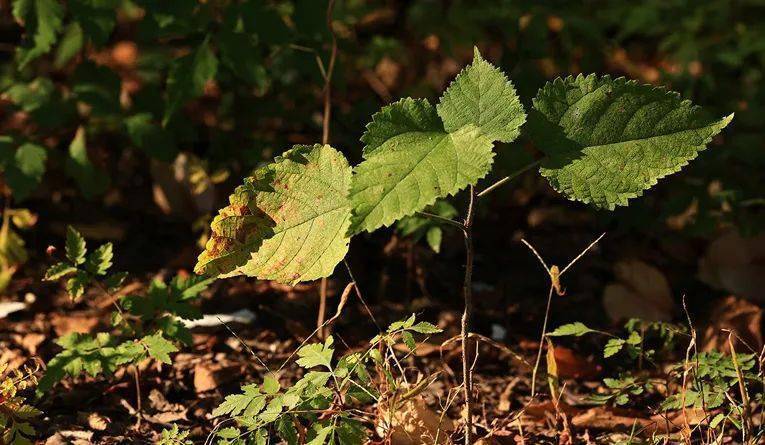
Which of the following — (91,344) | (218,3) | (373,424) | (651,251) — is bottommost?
(651,251)

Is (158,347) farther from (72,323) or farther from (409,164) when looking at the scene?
(409,164)

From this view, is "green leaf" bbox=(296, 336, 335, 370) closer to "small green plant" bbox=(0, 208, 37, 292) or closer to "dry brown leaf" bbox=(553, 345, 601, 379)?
"dry brown leaf" bbox=(553, 345, 601, 379)

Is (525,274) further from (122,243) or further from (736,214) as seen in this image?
(122,243)

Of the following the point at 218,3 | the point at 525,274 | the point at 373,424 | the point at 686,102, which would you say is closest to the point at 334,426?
the point at 373,424

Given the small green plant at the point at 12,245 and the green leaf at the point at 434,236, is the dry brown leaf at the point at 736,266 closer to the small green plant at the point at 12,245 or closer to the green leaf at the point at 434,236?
the green leaf at the point at 434,236

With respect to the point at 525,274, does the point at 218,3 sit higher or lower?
higher

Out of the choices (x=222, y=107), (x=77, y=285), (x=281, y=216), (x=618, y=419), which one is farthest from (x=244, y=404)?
(x=222, y=107)
